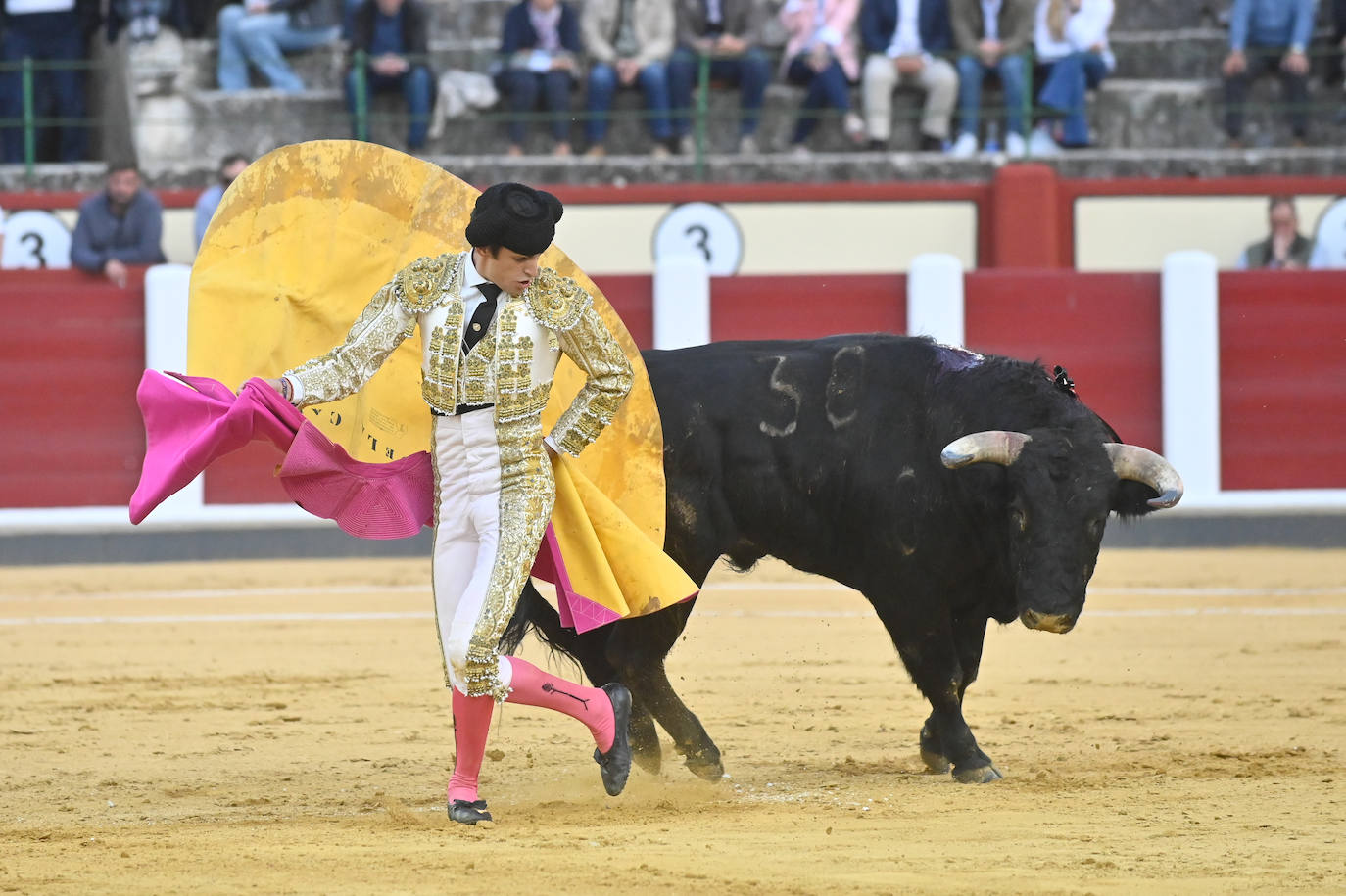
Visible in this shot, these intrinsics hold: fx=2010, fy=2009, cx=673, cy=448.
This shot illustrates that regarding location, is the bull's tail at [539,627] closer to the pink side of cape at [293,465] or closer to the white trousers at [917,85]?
the pink side of cape at [293,465]

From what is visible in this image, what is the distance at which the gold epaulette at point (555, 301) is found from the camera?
3785mm

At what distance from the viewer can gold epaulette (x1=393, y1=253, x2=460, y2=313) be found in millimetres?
3768

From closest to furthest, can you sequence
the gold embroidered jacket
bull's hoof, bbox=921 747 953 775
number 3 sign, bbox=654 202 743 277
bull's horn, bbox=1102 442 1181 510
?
the gold embroidered jacket, bull's horn, bbox=1102 442 1181 510, bull's hoof, bbox=921 747 953 775, number 3 sign, bbox=654 202 743 277

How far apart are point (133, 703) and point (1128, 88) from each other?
737 centimetres

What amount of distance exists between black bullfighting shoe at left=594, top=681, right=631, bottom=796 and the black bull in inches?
17.7

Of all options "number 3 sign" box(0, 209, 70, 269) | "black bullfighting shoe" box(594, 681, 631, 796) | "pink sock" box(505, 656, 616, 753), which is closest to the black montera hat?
"pink sock" box(505, 656, 616, 753)

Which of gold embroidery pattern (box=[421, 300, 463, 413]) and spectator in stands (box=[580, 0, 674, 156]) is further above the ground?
spectator in stands (box=[580, 0, 674, 156])

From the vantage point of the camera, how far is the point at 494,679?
374 centimetres

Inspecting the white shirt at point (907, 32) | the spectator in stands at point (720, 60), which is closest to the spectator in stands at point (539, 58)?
the spectator in stands at point (720, 60)

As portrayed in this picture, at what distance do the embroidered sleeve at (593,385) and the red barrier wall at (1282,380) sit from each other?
20.2 feet

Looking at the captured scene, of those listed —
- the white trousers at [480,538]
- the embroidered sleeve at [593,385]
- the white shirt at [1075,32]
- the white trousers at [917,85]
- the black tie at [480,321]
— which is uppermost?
the white shirt at [1075,32]

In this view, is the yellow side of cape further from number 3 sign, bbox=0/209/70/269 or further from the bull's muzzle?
number 3 sign, bbox=0/209/70/269

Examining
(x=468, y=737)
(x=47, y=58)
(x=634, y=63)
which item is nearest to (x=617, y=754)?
(x=468, y=737)

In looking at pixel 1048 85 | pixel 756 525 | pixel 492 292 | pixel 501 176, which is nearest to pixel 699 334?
pixel 501 176
